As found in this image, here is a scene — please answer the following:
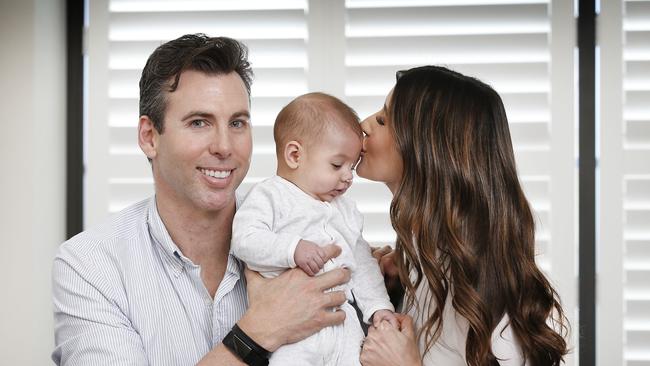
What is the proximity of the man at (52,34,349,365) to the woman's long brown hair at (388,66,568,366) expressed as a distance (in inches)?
9.7

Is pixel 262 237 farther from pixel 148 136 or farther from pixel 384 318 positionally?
pixel 148 136

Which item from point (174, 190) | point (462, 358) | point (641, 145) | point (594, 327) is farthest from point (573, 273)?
point (174, 190)

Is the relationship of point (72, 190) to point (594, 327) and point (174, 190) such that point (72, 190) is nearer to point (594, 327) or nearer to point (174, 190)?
point (174, 190)

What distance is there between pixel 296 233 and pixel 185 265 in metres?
0.33

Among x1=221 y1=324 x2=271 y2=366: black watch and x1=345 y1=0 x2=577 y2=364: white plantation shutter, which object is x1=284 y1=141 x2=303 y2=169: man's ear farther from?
x1=345 y1=0 x2=577 y2=364: white plantation shutter

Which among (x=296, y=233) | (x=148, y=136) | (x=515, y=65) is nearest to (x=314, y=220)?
(x=296, y=233)

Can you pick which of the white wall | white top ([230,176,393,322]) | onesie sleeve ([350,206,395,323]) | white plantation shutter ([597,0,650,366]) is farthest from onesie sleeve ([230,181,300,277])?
white plantation shutter ([597,0,650,366])

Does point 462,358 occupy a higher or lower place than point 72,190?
lower

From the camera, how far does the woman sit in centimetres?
165

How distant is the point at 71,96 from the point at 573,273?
211 centimetres

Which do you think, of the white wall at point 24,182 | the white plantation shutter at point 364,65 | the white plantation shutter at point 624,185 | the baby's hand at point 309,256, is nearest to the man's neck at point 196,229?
the baby's hand at point 309,256

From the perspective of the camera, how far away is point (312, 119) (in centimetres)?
172

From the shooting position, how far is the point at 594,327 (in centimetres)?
264

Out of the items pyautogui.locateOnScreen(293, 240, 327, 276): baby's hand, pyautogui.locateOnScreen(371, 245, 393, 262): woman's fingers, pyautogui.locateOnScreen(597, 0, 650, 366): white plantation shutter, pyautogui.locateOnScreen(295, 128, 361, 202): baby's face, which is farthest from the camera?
pyautogui.locateOnScreen(597, 0, 650, 366): white plantation shutter
